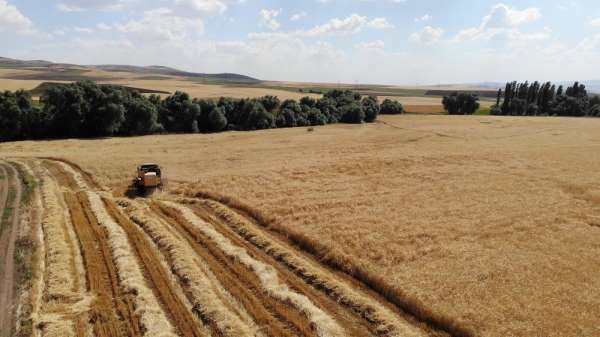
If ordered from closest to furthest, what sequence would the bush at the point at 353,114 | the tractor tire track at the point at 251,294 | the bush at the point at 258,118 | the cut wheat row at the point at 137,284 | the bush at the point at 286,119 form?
1. the cut wheat row at the point at 137,284
2. the tractor tire track at the point at 251,294
3. the bush at the point at 258,118
4. the bush at the point at 286,119
5. the bush at the point at 353,114

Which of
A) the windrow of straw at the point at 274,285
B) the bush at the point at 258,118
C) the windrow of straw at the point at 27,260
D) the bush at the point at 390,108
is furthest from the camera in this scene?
the bush at the point at 390,108

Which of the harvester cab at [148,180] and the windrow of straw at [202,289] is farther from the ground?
the harvester cab at [148,180]

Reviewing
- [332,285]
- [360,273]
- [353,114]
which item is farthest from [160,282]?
[353,114]

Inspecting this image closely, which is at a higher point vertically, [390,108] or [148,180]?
[390,108]

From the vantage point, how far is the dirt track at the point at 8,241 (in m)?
13.1

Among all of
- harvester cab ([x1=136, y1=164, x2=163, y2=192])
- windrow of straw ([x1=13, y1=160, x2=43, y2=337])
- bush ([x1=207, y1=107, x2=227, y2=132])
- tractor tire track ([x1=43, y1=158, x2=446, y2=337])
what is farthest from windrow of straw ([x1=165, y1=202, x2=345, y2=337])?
bush ([x1=207, y1=107, x2=227, y2=132])

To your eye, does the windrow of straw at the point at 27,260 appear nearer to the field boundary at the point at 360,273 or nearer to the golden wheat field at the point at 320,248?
the golden wheat field at the point at 320,248

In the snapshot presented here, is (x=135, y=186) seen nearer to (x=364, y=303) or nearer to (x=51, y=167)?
(x=51, y=167)

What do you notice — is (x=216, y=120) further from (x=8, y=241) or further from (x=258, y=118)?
(x=8, y=241)

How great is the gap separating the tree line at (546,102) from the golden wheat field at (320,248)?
79.0m

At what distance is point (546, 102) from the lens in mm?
114500

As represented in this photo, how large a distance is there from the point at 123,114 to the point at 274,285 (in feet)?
170

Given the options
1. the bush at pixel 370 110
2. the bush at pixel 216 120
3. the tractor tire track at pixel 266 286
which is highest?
the bush at pixel 370 110

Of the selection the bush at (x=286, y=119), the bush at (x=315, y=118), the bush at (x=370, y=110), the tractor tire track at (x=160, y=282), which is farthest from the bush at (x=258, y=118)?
the tractor tire track at (x=160, y=282)
